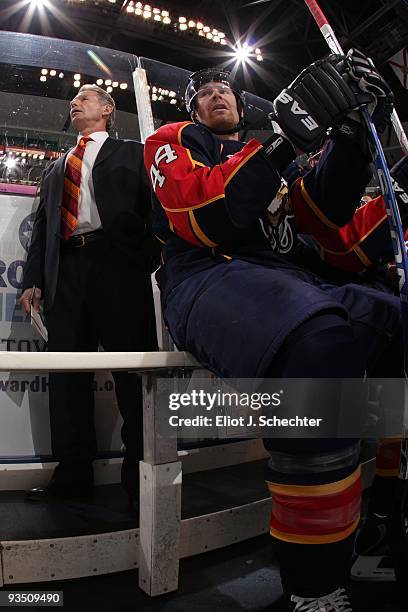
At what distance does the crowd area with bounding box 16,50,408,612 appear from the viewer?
955 millimetres

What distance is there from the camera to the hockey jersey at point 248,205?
3.62 feet

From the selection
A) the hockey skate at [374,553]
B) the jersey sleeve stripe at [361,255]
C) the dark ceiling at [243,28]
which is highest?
the dark ceiling at [243,28]

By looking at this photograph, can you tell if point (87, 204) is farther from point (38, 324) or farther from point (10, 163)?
point (10, 163)

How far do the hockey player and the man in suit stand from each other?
579 mm

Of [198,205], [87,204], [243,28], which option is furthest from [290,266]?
[243,28]

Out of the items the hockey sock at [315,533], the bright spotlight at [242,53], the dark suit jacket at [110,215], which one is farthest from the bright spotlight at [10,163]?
the bright spotlight at [242,53]

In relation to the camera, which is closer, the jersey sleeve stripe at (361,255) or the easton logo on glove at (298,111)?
the easton logo on glove at (298,111)

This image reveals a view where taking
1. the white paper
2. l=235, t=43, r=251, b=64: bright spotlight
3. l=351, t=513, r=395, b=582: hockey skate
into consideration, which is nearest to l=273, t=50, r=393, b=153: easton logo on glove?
l=351, t=513, r=395, b=582: hockey skate

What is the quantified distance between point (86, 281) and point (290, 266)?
2.97 ft

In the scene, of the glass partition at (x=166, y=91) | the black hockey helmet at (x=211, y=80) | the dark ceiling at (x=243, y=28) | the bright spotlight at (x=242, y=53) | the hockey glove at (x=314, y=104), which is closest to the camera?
the hockey glove at (x=314, y=104)

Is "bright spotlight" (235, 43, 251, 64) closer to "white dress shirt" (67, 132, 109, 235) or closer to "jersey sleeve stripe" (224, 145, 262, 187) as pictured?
"white dress shirt" (67, 132, 109, 235)

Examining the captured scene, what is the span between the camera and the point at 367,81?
3.68 feet

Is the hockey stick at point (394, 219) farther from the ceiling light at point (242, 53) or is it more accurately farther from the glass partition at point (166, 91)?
the ceiling light at point (242, 53)

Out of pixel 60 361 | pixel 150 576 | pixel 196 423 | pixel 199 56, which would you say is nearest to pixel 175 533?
pixel 150 576
